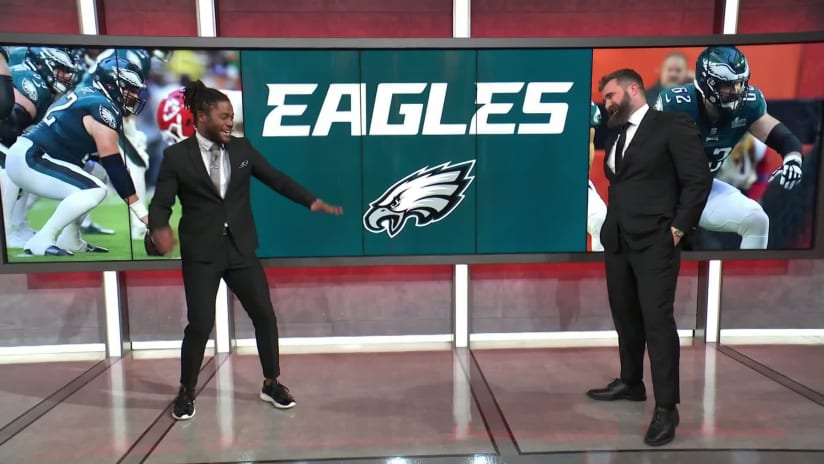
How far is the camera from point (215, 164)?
292 centimetres

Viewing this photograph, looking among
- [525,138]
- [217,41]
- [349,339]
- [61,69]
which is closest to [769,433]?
[525,138]

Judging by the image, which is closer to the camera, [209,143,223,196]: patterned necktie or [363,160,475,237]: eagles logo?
[209,143,223,196]: patterned necktie

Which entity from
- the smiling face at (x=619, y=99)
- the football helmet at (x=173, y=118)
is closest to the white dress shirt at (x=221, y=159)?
the football helmet at (x=173, y=118)

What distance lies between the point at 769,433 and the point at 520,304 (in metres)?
2.04

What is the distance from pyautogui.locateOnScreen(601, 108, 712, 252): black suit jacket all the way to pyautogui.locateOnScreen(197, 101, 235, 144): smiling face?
86.2 inches

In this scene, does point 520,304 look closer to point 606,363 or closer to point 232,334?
point 606,363

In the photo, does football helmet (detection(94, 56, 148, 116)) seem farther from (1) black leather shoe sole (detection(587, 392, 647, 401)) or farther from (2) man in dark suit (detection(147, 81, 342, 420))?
(1) black leather shoe sole (detection(587, 392, 647, 401))

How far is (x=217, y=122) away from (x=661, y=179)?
242 cm

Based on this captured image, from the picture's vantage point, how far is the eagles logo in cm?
380

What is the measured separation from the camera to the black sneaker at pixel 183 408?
120 inches

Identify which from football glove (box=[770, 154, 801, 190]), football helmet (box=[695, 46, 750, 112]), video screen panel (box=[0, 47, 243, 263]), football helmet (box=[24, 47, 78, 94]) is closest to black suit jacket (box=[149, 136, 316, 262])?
video screen panel (box=[0, 47, 243, 263])

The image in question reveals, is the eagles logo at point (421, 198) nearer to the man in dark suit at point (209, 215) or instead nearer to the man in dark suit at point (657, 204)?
the man in dark suit at point (209, 215)

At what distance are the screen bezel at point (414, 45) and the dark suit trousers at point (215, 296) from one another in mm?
775

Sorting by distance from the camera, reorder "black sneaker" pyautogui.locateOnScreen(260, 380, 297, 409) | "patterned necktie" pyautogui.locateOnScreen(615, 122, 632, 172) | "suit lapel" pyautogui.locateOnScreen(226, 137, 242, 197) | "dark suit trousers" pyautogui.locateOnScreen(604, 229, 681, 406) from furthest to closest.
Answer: "black sneaker" pyautogui.locateOnScreen(260, 380, 297, 409), "suit lapel" pyautogui.locateOnScreen(226, 137, 242, 197), "patterned necktie" pyautogui.locateOnScreen(615, 122, 632, 172), "dark suit trousers" pyautogui.locateOnScreen(604, 229, 681, 406)
